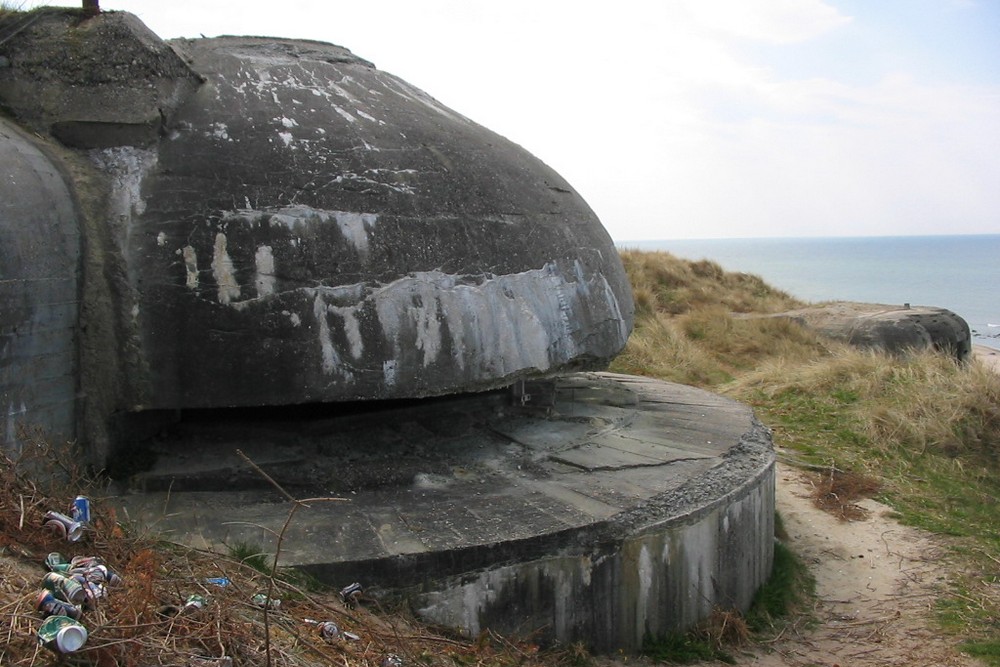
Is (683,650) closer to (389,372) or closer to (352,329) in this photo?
(389,372)

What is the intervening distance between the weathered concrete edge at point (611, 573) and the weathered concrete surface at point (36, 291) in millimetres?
1111

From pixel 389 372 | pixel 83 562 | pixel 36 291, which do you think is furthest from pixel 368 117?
pixel 83 562

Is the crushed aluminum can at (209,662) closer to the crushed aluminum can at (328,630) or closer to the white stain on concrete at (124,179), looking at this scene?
the crushed aluminum can at (328,630)

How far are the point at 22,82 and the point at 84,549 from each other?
1945 mm

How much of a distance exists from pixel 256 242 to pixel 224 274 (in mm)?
165

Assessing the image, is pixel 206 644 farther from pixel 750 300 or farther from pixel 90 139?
pixel 750 300

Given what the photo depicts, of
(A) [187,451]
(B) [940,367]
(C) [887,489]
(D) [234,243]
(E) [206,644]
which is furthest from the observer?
(B) [940,367]

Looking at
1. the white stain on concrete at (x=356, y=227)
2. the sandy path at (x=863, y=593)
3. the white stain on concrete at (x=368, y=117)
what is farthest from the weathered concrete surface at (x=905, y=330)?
the white stain on concrete at (x=356, y=227)

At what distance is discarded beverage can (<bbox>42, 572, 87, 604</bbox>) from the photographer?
1.88 meters

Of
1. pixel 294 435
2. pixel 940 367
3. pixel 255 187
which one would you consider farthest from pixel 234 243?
pixel 940 367

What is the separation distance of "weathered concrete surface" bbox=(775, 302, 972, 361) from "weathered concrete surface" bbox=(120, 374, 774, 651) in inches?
270

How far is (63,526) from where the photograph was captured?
2.35 metres

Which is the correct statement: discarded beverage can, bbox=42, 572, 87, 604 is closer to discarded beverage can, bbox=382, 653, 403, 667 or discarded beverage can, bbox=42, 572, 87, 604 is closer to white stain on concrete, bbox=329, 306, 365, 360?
discarded beverage can, bbox=382, 653, 403, 667

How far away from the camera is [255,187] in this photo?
336cm
